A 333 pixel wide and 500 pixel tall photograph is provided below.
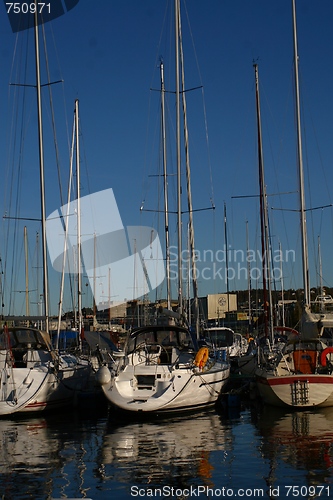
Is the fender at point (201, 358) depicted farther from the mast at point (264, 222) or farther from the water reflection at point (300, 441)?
the mast at point (264, 222)

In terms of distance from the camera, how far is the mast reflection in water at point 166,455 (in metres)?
11.7

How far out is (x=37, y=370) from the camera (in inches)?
817

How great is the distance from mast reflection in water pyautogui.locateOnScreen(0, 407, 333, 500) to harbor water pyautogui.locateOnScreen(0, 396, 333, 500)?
0.8 inches

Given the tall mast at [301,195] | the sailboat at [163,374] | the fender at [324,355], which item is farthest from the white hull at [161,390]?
the tall mast at [301,195]

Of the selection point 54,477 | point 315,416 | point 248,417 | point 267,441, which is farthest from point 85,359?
point 54,477

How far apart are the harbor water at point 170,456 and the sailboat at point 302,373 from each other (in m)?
0.47

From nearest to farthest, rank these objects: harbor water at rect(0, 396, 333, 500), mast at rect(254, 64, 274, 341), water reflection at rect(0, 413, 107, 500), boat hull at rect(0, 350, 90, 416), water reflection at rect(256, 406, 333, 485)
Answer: harbor water at rect(0, 396, 333, 500) → water reflection at rect(0, 413, 107, 500) → water reflection at rect(256, 406, 333, 485) → boat hull at rect(0, 350, 90, 416) → mast at rect(254, 64, 274, 341)

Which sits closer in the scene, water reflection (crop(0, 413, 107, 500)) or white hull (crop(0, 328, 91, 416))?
water reflection (crop(0, 413, 107, 500))

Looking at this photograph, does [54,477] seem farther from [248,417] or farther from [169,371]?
[248,417]

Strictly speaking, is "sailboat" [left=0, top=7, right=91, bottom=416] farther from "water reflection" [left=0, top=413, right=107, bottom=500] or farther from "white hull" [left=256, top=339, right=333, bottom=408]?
"white hull" [left=256, top=339, right=333, bottom=408]

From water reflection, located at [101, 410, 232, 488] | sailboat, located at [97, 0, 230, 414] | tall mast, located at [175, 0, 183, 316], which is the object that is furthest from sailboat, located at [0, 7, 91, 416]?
tall mast, located at [175, 0, 183, 316]

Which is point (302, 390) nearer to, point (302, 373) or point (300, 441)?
point (302, 373)

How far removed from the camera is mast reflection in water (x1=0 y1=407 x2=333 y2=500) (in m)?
11.7

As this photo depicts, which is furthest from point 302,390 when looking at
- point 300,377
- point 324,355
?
point 324,355
